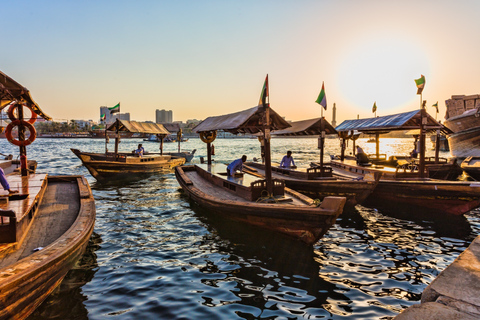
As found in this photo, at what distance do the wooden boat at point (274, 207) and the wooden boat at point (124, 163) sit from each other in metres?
9.78

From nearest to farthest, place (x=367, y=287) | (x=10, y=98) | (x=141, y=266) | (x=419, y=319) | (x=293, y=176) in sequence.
→ (x=419, y=319), (x=367, y=287), (x=141, y=266), (x=10, y=98), (x=293, y=176)

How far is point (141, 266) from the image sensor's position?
25.7 feet

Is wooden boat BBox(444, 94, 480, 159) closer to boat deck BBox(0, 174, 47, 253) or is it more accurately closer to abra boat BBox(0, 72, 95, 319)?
abra boat BBox(0, 72, 95, 319)

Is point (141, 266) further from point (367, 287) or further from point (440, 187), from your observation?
point (440, 187)

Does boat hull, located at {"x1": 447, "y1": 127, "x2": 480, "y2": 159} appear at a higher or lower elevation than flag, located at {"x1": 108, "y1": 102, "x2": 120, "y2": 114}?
lower

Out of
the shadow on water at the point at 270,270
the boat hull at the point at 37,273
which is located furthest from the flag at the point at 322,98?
the boat hull at the point at 37,273

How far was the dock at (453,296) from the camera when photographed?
11.6 feet

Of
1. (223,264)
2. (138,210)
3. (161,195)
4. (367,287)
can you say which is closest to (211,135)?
(161,195)

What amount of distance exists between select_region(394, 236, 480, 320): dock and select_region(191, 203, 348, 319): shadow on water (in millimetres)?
2306

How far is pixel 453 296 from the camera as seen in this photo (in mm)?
3990

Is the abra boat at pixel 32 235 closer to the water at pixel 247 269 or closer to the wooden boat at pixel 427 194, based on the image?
the water at pixel 247 269

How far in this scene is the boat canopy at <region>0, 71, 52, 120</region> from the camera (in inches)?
351

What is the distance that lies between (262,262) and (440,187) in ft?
28.1

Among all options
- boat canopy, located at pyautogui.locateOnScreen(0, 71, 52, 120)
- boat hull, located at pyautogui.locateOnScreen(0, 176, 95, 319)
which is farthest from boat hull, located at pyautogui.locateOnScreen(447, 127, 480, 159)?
boat canopy, located at pyautogui.locateOnScreen(0, 71, 52, 120)
